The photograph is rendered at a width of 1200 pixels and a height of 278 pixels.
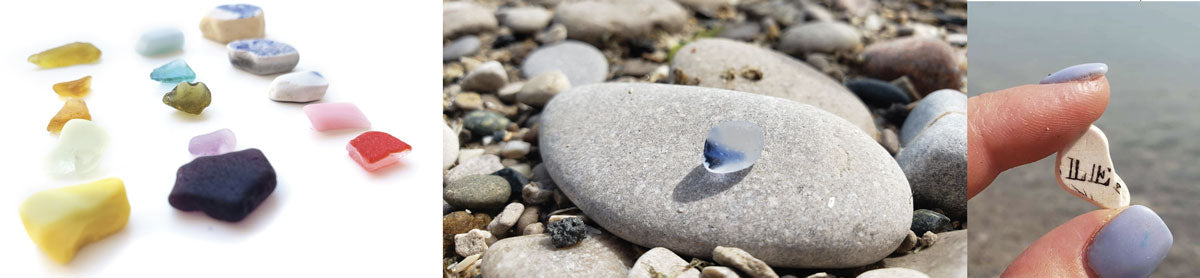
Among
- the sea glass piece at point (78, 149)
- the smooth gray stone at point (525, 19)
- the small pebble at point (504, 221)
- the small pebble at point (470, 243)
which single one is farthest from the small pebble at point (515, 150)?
the smooth gray stone at point (525, 19)

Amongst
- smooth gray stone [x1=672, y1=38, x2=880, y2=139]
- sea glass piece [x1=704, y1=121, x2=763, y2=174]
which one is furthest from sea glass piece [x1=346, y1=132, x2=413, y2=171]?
smooth gray stone [x1=672, y1=38, x2=880, y2=139]

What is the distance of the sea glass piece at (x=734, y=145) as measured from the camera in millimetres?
1529

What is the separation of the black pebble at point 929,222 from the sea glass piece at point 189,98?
1726 mm

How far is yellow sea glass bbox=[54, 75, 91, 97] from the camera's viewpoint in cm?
203

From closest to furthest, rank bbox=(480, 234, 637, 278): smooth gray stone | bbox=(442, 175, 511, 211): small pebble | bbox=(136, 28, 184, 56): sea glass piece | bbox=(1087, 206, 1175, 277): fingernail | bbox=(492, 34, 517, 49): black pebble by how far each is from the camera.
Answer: bbox=(1087, 206, 1175, 277): fingernail < bbox=(480, 234, 637, 278): smooth gray stone < bbox=(442, 175, 511, 211): small pebble < bbox=(136, 28, 184, 56): sea glass piece < bbox=(492, 34, 517, 49): black pebble

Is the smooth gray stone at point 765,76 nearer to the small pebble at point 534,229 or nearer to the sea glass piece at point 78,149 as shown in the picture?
the small pebble at point 534,229

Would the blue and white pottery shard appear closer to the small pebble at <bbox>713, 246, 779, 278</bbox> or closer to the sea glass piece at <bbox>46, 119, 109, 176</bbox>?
the sea glass piece at <bbox>46, 119, 109, 176</bbox>

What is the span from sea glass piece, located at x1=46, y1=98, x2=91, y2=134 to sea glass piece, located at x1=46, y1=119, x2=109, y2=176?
0.17ft

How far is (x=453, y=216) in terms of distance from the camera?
1776mm

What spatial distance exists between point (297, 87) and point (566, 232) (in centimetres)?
93

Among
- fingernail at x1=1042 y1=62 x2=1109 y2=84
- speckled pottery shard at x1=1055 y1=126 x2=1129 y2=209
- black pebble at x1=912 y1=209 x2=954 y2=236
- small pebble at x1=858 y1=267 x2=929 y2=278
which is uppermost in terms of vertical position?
fingernail at x1=1042 y1=62 x2=1109 y2=84

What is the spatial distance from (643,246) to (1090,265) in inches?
30.9

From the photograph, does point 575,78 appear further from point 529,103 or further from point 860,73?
point 860,73

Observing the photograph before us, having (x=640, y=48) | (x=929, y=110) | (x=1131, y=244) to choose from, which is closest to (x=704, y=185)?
(x=1131, y=244)
